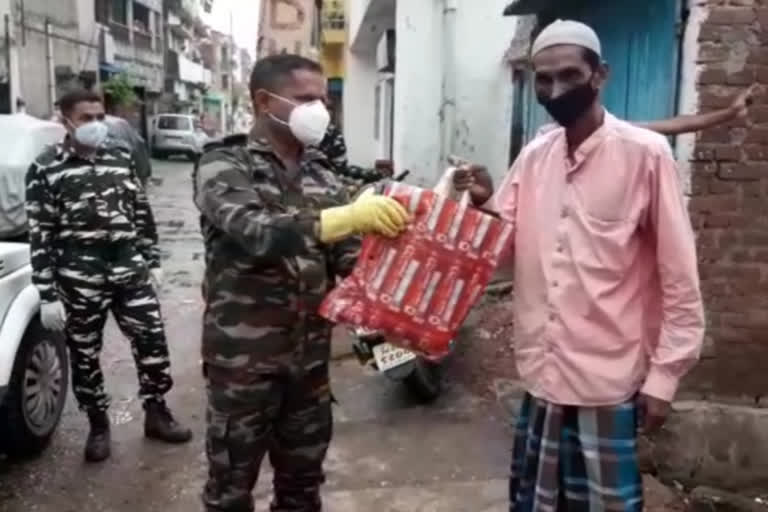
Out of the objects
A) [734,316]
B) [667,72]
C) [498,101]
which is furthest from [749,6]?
[498,101]

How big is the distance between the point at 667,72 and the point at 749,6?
0.51 metres

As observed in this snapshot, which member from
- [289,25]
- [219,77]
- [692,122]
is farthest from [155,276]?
[219,77]

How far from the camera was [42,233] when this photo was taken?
13.1ft

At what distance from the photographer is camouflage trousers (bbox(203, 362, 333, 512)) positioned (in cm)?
266

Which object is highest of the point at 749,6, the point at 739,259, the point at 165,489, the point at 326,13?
the point at 326,13

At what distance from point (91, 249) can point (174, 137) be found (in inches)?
1056

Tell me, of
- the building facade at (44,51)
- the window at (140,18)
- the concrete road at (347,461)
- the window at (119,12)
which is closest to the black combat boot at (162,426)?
the concrete road at (347,461)

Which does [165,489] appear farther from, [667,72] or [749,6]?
[749,6]

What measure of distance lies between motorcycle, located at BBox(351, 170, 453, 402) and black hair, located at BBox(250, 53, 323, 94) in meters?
1.73

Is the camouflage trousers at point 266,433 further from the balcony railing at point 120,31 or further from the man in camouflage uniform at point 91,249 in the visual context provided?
the balcony railing at point 120,31

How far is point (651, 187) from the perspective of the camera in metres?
2.17

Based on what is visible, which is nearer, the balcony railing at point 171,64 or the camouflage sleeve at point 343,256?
the camouflage sleeve at point 343,256

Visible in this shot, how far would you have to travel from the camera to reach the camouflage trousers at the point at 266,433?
8.72ft

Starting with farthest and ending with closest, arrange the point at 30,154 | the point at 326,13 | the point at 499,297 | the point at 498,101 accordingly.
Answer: the point at 326,13 → the point at 498,101 → the point at 30,154 → the point at 499,297
